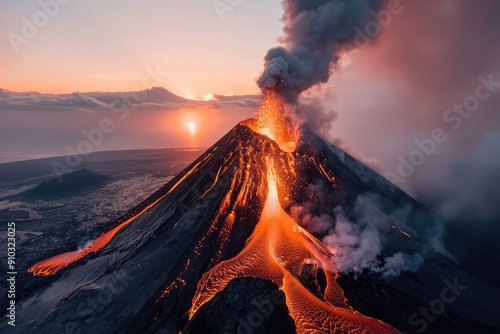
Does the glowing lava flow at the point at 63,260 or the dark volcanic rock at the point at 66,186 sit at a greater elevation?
the glowing lava flow at the point at 63,260

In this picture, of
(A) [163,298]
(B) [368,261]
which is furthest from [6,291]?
(B) [368,261]

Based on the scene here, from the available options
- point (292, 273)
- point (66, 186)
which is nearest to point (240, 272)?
point (292, 273)

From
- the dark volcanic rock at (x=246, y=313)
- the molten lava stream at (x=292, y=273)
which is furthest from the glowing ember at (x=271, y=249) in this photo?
the dark volcanic rock at (x=246, y=313)

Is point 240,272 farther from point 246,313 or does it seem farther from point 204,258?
point 246,313

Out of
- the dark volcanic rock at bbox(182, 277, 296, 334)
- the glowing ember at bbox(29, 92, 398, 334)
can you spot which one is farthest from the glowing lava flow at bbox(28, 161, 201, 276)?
the dark volcanic rock at bbox(182, 277, 296, 334)

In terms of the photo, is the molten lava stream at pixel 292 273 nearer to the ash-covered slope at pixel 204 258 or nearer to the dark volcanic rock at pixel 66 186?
the ash-covered slope at pixel 204 258

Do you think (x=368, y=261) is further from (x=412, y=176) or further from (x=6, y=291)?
(x=412, y=176)
